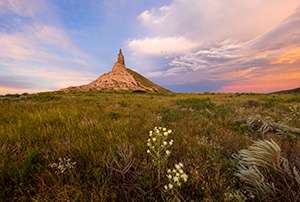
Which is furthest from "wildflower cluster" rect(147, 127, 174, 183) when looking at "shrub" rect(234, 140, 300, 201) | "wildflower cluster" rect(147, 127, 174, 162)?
"shrub" rect(234, 140, 300, 201)

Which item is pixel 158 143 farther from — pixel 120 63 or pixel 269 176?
pixel 120 63

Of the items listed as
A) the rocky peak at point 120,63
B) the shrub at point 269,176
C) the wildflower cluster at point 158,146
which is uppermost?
the rocky peak at point 120,63

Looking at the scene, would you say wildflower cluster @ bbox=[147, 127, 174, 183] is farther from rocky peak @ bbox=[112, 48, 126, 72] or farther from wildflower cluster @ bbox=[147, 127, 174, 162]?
rocky peak @ bbox=[112, 48, 126, 72]

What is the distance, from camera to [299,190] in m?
1.23

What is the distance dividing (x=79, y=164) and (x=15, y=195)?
26.1 inches

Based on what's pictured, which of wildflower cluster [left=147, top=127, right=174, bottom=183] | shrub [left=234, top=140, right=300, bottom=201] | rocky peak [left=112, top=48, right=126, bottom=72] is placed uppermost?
rocky peak [left=112, top=48, right=126, bottom=72]

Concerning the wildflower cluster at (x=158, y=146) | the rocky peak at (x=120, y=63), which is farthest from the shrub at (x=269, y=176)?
the rocky peak at (x=120, y=63)

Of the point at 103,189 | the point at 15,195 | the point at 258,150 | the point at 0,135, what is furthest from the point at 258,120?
the point at 0,135

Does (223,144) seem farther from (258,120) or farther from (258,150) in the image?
(258,120)

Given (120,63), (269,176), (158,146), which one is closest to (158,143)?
(158,146)

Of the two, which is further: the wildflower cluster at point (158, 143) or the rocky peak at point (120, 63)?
the rocky peak at point (120, 63)

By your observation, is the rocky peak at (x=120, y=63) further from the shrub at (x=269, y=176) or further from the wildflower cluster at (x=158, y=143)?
the shrub at (x=269, y=176)

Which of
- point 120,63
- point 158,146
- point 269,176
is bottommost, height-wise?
point 269,176

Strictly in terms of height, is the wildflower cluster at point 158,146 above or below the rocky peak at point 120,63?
below
